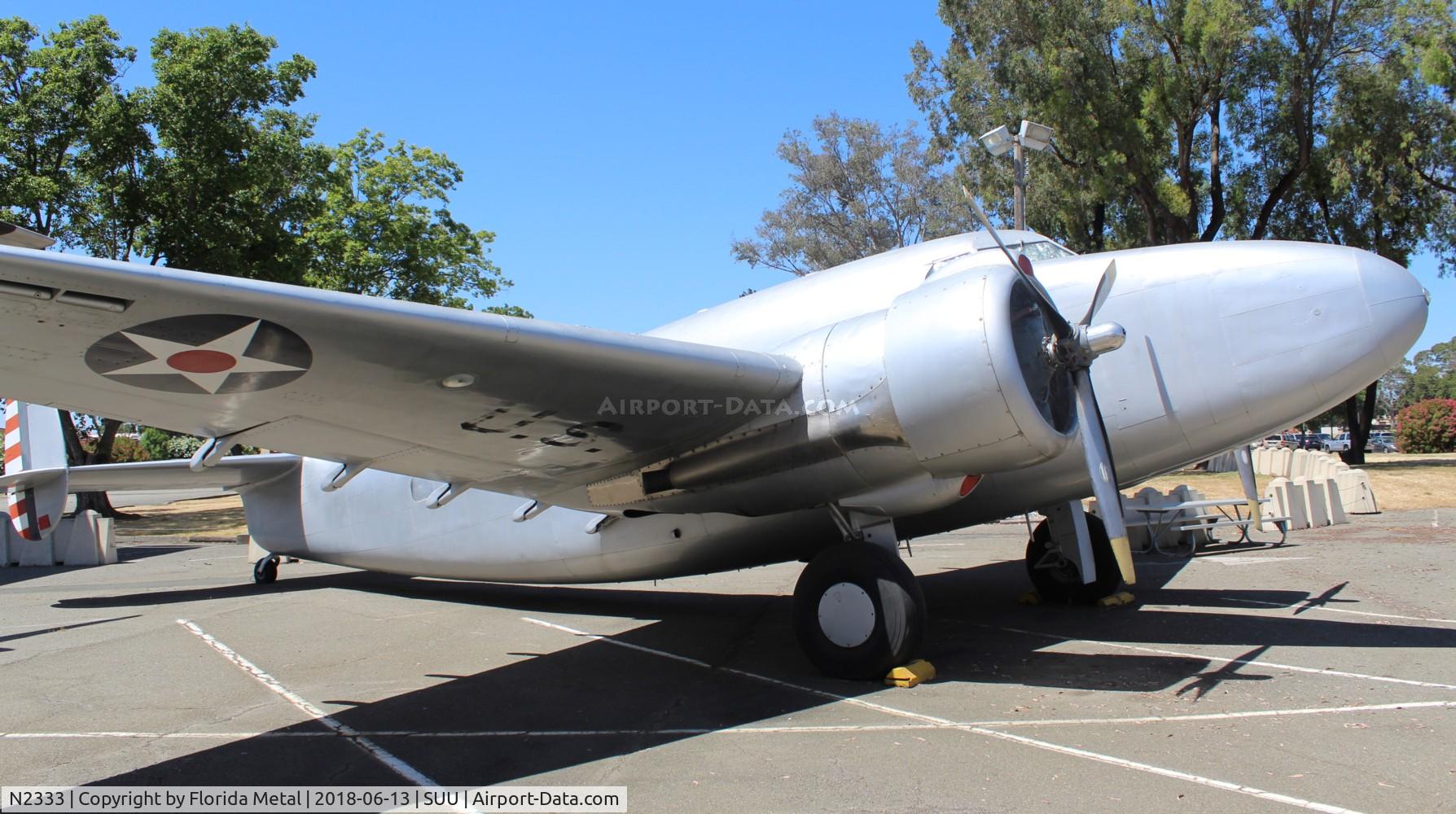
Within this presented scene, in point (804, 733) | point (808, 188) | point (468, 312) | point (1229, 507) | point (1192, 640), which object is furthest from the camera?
point (808, 188)

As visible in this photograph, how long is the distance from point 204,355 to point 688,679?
3806 millimetres

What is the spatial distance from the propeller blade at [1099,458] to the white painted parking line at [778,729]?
1121mm

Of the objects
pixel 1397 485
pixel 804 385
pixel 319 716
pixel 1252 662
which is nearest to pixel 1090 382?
pixel 804 385

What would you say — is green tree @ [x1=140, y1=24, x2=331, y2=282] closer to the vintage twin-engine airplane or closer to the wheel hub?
the vintage twin-engine airplane

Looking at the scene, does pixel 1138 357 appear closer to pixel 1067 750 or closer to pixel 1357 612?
pixel 1067 750

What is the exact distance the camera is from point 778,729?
505 cm

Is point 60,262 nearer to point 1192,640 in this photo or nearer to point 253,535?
point 1192,640

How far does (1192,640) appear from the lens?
688 centimetres

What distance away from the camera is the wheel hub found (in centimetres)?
593

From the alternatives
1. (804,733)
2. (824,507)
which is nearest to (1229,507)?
(824,507)

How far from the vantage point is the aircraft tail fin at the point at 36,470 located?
9.12m

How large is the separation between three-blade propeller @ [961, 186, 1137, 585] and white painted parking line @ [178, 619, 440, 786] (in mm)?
4185

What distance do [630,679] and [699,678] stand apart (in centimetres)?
50

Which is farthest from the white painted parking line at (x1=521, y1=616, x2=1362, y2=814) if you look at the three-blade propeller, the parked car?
the parked car
